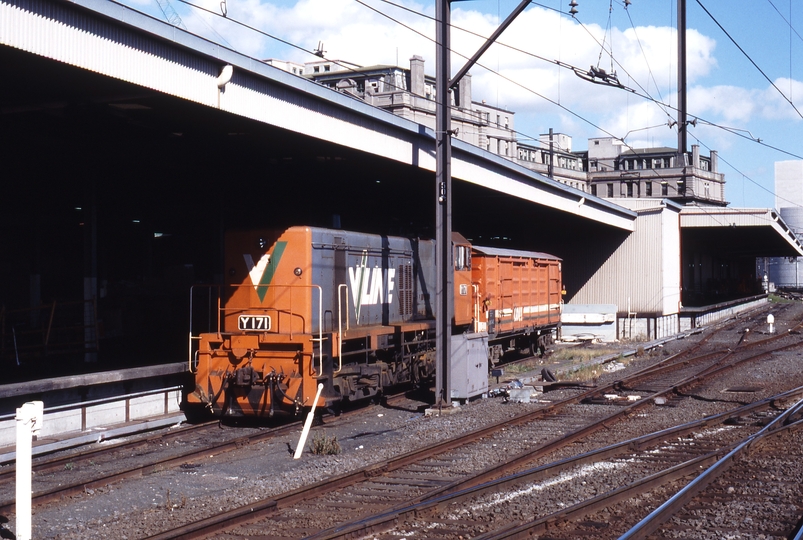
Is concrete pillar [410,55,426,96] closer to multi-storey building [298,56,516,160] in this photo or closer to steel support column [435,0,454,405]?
multi-storey building [298,56,516,160]

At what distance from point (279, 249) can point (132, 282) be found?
12.5m

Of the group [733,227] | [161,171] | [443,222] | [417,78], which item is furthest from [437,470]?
[417,78]

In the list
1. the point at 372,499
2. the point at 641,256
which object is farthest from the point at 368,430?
the point at 641,256

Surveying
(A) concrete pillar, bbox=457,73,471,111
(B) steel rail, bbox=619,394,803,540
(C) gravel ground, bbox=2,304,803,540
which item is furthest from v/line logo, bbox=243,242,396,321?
(A) concrete pillar, bbox=457,73,471,111

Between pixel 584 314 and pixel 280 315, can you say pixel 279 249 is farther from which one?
pixel 584 314

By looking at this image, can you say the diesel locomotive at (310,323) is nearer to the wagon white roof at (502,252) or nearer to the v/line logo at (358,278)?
the v/line logo at (358,278)

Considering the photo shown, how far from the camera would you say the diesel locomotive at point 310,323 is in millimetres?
12375

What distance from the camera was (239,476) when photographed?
925 centimetres

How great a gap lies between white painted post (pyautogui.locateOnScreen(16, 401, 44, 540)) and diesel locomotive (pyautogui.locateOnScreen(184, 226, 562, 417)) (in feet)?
18.1

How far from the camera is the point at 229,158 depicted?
1593 centimetres

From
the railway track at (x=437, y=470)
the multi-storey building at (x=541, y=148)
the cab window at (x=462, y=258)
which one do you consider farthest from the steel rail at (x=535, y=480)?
the multi-storey building at (x=541, y=148)

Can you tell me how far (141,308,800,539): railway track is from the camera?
7.02 meters

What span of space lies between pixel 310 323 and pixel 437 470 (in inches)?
168

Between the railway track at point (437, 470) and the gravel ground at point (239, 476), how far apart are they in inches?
20.8
